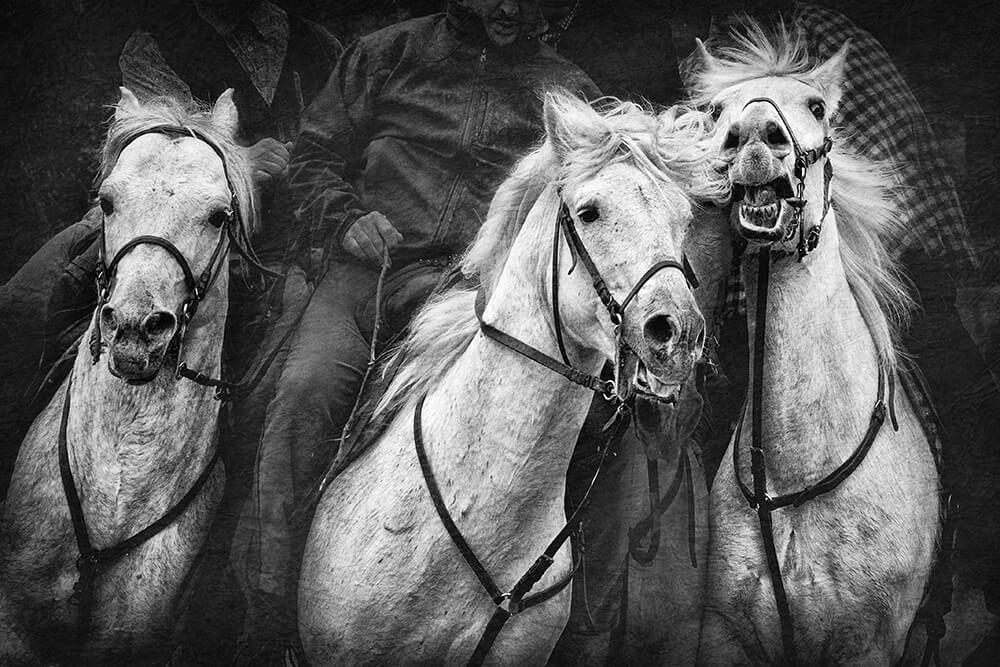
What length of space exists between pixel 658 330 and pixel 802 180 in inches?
35.5

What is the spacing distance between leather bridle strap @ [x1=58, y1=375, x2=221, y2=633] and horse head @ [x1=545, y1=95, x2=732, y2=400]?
4.72ft

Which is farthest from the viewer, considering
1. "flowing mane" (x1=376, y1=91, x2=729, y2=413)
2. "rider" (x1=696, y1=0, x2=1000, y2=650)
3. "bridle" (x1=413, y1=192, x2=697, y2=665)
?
"rider" (x1=696, y1=0, x2=1000, y2=650)

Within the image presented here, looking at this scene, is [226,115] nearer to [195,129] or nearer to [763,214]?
[195,129]

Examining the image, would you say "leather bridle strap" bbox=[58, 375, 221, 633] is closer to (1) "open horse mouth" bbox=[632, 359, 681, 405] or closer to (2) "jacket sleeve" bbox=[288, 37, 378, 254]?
(2) "jacket sleeve" bbox=[288, 37, 378, 254]

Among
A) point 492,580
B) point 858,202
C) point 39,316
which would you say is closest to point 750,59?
point 858,202

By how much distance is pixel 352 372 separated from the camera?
3.46m

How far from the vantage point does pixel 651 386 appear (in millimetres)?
2674

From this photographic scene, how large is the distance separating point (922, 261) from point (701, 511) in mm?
1207

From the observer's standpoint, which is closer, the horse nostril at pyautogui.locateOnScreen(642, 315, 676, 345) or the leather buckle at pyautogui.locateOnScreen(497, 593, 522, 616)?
the horse nostril at pyautogui.locateOnScreen(642, 315, 676, 345)

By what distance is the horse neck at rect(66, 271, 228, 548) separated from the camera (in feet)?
10.6

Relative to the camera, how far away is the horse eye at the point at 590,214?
2.78 metres

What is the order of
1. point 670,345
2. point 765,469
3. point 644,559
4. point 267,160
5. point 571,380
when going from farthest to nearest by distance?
point 267,160
point 644,559
point 765,469
point 571,380
point 670,345

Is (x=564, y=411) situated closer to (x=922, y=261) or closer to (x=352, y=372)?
(x=352, y=372)

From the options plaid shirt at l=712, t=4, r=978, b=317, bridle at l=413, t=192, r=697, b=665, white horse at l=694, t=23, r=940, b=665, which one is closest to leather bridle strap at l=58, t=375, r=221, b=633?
bridle at l=413, t=192, r=697, b=665
